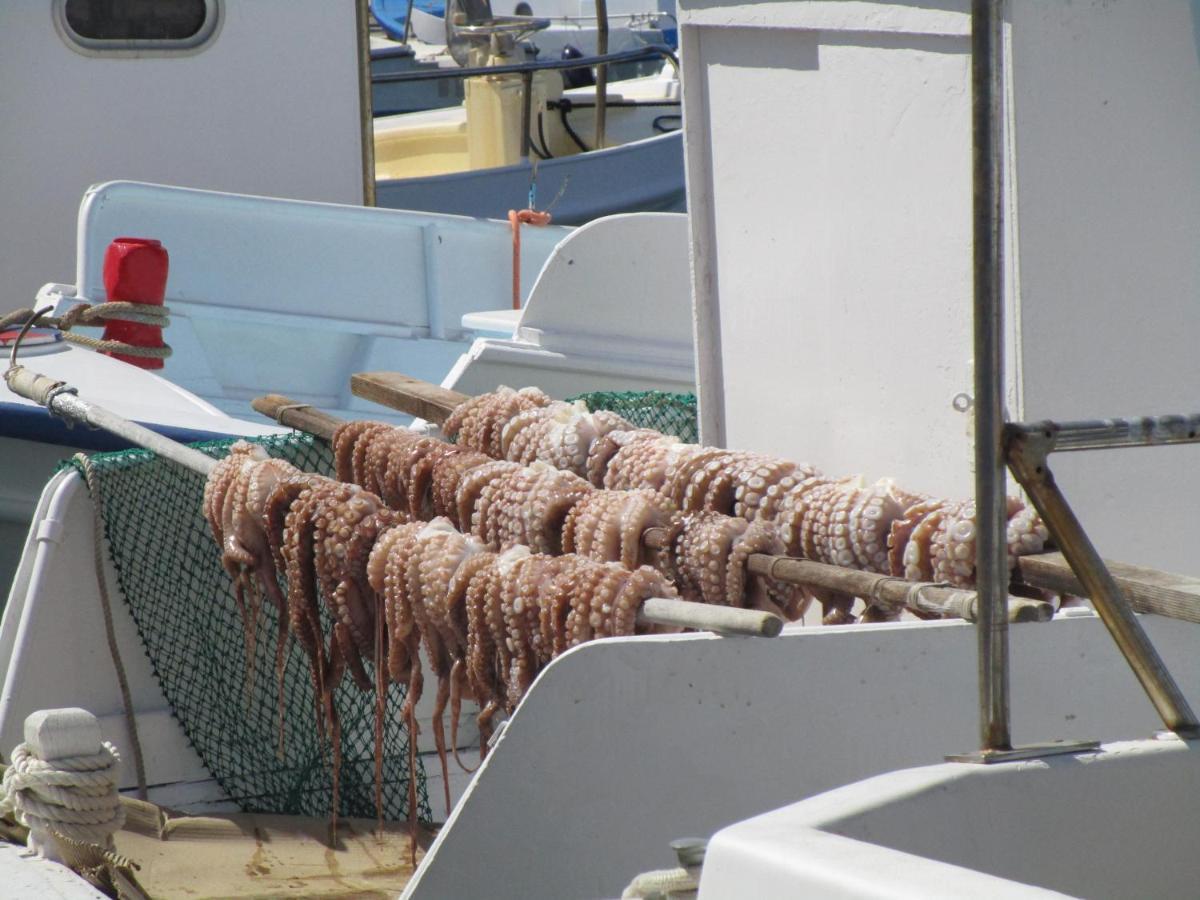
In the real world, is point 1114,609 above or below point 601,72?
Result: below

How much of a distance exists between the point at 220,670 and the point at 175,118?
4.94m

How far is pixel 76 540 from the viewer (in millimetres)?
4160

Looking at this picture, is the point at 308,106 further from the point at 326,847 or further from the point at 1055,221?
the point at 1055,221

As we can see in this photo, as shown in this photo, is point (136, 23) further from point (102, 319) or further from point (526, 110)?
point (526, 110)

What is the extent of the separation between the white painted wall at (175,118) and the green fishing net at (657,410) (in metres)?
4.87

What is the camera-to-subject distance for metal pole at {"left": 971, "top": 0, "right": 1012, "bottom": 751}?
5.32ft

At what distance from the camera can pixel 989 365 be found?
1.63 meters

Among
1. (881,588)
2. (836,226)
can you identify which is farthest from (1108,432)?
(836,226)

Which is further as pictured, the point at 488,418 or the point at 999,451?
the point at 488,418

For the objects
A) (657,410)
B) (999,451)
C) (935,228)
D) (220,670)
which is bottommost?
(220,670)

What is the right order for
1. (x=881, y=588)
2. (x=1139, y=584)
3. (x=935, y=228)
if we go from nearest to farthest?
1. (x=1139, y=584)
2. (x=881, y=588)
3. (x=935, y=228)

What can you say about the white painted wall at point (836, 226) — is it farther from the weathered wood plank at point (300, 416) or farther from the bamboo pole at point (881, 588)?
the weathered wood plank at point (300, 416)

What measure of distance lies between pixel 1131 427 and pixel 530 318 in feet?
13.6

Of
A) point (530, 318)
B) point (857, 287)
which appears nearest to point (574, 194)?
point (530, 318)
